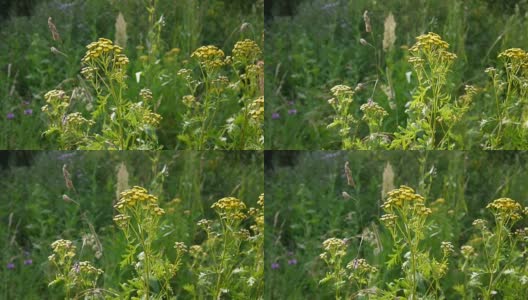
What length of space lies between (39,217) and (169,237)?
542 millimetres

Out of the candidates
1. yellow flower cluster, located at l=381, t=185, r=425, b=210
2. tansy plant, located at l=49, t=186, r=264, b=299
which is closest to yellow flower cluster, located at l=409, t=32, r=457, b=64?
yellow flower cluster, located at l=381, t=185, r=425, b=210

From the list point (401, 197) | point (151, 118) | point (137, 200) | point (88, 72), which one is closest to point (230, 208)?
point (137, 200)

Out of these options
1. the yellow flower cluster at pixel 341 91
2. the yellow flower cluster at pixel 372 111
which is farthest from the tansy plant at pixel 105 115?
the yellow flower cluster at pixel 372 111

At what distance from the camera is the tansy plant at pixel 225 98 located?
4609 mm

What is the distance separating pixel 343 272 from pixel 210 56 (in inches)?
41.3

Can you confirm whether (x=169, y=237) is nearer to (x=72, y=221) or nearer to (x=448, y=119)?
(x=72, y=221)

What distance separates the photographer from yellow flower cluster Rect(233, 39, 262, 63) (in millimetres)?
4598

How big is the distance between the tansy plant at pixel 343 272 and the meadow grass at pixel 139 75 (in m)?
0.54

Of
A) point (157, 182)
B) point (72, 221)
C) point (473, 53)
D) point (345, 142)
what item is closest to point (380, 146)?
point (345, 142)

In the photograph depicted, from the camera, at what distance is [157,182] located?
4.62m

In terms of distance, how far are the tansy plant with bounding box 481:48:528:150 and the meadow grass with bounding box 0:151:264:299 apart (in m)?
0.98

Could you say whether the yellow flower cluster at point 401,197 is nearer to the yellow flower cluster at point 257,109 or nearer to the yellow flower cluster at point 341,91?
the yellow flower cluster at point 341,91

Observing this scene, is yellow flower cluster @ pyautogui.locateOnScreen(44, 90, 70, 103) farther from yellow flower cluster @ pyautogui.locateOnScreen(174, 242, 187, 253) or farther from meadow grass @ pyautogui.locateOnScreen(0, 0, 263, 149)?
yellow flower cluster @ pyautogui.locateOnScreen(174, 242, 187, 253)

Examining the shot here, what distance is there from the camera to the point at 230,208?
14.9 feet
